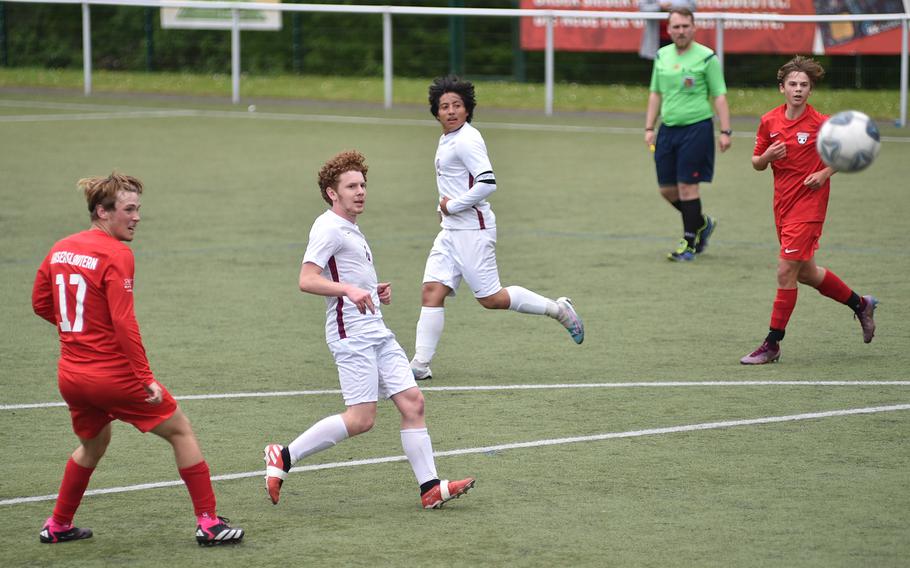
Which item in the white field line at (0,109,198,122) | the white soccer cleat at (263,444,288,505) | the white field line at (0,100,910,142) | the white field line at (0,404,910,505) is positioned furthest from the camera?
the white field line at (0,109,198,122)

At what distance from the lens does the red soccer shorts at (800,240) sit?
10180 mm

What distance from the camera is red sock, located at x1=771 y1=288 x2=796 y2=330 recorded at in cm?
1020

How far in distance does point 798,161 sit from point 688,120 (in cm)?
→ 448

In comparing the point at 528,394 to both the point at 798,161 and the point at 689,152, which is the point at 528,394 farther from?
the point at 689,152

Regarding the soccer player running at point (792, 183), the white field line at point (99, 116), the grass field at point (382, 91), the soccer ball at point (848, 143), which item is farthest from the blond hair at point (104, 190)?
the white field line at point (99, 116)

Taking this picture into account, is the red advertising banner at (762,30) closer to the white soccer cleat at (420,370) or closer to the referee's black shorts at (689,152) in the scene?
the referee's black shorts at (689,152)

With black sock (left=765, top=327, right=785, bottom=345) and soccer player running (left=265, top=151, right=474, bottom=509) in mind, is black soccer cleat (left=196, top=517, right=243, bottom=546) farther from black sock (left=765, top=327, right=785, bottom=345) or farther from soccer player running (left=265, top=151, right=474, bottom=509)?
black sock (left=765, top=327, right=785, bottom=345)

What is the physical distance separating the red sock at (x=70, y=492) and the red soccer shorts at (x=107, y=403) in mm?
162

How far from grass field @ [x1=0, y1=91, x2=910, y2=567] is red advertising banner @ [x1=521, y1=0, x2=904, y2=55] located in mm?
7940

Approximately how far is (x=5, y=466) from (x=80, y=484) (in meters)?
1.45

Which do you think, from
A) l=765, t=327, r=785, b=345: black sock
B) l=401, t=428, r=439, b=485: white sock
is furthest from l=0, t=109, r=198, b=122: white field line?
l=401, t=428, r=439, b=485: white sock

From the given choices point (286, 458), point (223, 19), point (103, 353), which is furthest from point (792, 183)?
point (223, 19)

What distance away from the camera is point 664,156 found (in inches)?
583

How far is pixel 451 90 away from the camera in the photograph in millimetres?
9836
